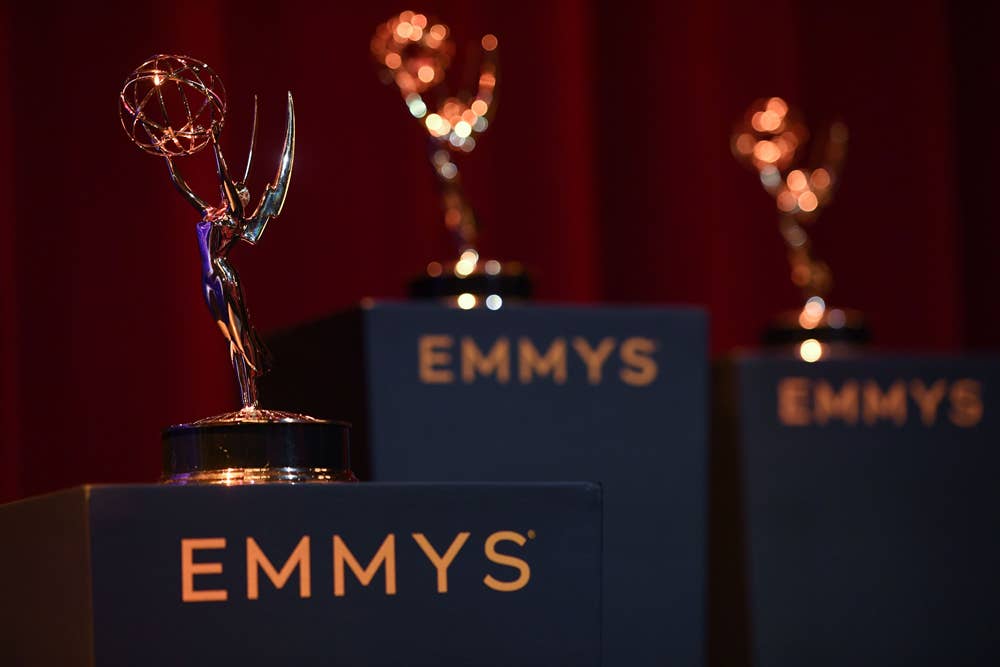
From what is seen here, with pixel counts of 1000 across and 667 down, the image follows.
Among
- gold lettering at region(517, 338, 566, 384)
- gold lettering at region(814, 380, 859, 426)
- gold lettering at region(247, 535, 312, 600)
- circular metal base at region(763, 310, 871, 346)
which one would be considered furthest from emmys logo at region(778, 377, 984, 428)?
gold lettering at region(247, 535, 312, 600)

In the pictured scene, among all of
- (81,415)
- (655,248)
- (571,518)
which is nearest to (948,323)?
(655,248)

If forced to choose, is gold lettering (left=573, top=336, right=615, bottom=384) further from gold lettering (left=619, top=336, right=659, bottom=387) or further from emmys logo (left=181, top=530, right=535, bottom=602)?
emmys logo (left=181, top=530, right=535, bottom=602)

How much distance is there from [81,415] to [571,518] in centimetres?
115

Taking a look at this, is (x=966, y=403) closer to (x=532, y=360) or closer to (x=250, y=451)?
(x=532, y=360)

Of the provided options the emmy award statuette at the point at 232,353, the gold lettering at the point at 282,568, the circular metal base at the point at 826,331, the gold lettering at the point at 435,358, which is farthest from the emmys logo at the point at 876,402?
the gold lettering at the point at 282,568

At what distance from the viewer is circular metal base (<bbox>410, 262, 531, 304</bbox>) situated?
152 centimetres

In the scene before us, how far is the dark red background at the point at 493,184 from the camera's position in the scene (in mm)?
1850

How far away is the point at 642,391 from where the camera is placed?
4.96 feet

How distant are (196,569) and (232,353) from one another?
22cm

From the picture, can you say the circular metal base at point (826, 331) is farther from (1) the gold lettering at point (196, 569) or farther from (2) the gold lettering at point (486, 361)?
(1) the gold lettering at point (196, 569)

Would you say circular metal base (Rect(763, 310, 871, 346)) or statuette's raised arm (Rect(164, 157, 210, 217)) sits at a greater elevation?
statuette's raised arm (Rect(164, 157, 210, 217))

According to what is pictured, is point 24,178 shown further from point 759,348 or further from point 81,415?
point 759,348

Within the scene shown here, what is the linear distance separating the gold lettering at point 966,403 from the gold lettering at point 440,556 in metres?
1.10

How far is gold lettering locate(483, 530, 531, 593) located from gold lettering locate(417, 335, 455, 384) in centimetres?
62
